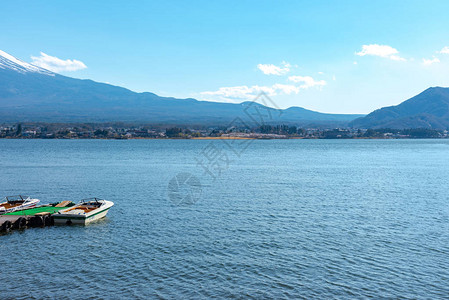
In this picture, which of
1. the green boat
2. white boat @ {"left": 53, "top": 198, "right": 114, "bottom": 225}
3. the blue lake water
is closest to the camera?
the blue lake water

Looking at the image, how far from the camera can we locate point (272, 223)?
3506cm

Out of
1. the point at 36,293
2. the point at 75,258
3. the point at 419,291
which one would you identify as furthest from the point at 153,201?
the point at 419,291

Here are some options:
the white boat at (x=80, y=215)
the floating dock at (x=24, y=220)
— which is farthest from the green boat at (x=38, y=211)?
the white boat at (x=80, y=215)

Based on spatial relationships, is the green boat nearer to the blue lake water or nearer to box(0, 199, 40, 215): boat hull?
box(0, 199, 40, 215): boat hull

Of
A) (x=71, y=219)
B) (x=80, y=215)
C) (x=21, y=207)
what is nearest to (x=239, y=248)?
(x=80, y=215)

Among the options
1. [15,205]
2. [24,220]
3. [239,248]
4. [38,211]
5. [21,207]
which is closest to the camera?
[239,248]

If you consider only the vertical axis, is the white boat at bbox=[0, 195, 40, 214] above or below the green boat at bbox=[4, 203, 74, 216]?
above

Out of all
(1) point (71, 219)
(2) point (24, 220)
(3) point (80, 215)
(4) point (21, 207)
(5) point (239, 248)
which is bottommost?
(5) point (239, 248)

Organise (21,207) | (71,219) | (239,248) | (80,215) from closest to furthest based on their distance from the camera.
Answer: (239,248) → (80,215) → (71,219) → (21,207)

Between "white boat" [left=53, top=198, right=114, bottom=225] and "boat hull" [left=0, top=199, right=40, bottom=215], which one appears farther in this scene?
A: "boat hull" [left=0, top=199, right=40, bottom=215]

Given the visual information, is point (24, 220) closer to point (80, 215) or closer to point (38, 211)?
point (38, 211)

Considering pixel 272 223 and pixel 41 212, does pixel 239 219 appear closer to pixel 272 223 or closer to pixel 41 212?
pixel 272 223

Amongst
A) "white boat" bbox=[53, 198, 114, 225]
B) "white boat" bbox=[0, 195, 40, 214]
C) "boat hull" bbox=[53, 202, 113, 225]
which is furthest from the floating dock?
"white boat" bbox=[53, 198, 114, 225]

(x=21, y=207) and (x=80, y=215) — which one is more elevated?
(x=80, y=215)
